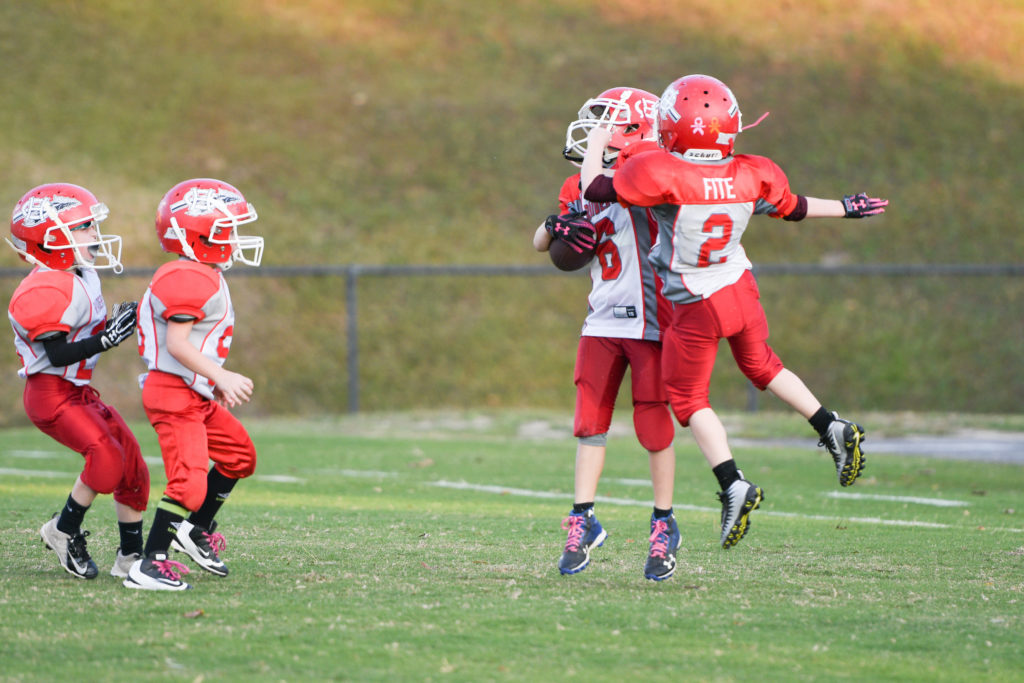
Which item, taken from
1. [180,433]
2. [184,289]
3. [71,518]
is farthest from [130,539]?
[184,289]

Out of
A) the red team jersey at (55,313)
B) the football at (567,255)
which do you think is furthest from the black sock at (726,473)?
the red team jersey at (55,313)

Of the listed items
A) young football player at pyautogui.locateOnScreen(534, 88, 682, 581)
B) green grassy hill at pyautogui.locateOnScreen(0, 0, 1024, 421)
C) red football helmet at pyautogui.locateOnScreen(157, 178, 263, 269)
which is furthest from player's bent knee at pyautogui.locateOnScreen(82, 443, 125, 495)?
green grassy hill at pyautogui.locateOnScreen(0, 0, 1024, 421)

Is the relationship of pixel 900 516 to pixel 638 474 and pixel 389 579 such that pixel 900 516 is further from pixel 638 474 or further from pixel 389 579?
pixel 389 579

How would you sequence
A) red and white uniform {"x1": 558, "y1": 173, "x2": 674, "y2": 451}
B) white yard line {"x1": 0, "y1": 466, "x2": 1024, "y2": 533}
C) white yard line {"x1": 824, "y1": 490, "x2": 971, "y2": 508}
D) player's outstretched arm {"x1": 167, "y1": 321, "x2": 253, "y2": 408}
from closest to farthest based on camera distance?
1. player's outstretched arm {"x1": 167, "y1": 321, "x2": 253, "y2": 408}
2. red and white uniform {"x1": 558, "y1": 173, "x2": 674, "y2": 451}
3. white yard line {"x1": 0, "y1": 466, "x2": 1024, "y2": 533}
4. white yard line {"x1": 824, "y1": 490, "x2": 971, "y2": 508}

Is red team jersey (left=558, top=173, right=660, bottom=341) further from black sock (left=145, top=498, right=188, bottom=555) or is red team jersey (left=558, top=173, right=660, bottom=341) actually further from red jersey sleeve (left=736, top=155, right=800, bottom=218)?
black sock (left=145, top=498, right=188, bottom=555)

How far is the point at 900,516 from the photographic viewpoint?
7293 mm

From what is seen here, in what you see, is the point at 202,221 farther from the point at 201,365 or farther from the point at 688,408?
the point at 688,408

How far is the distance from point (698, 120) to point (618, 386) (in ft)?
3.75

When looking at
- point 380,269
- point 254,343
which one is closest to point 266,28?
point 254,343

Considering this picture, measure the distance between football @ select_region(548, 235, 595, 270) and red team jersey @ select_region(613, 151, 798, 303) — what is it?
1.07 ft

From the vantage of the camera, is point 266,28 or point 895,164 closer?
point 895,164

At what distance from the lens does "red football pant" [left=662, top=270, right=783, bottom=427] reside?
4.89m

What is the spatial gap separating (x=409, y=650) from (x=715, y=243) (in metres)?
2.04

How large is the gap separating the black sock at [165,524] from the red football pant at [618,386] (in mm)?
1622
